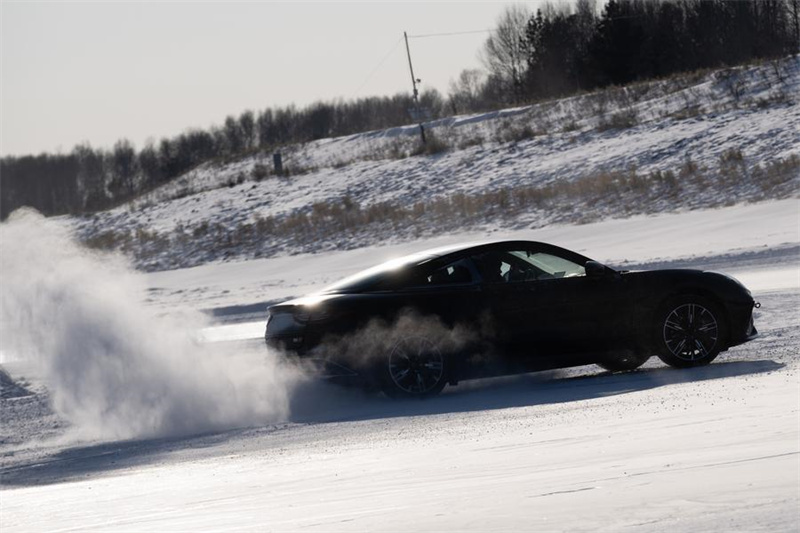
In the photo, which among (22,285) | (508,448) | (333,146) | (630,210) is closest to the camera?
(508,448)

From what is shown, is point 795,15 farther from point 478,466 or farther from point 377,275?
point 478,466

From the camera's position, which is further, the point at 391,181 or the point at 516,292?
the point at 391,181

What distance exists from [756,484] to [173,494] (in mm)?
3273

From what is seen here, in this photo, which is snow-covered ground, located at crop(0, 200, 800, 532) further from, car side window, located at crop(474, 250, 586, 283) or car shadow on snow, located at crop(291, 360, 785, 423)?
car side window, located at crop(474, 250, 586, 283)

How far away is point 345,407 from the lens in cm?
1016

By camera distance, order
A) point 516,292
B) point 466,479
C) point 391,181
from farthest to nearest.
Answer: point 391,181
point 516,292
point 466,479

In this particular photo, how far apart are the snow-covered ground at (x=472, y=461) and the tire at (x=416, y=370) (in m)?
0.18

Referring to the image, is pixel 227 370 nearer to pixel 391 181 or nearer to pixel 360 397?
pixel 360 397

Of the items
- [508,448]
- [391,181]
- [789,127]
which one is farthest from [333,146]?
[508,448]

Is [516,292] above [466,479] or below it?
above

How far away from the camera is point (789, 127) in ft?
115

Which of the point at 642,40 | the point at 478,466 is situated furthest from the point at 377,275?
the point at 642,40

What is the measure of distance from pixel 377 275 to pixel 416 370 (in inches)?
36.5

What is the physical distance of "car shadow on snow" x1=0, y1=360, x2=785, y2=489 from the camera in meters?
8.39
